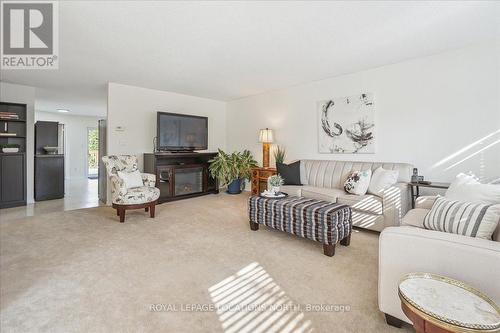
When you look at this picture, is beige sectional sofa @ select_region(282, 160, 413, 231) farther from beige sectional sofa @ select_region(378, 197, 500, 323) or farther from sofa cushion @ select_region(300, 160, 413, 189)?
beige sectional sofa @ select_region(378, 197, 500, 323)

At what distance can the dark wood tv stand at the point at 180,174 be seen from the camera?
489 cm

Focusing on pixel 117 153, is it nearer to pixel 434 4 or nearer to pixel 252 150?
pixel 252 150

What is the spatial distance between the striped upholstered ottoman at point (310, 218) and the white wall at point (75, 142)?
8.53 metres

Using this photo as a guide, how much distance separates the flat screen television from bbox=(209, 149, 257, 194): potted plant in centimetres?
52

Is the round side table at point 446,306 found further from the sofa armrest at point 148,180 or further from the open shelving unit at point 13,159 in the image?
the open shelving unit at point 13,159

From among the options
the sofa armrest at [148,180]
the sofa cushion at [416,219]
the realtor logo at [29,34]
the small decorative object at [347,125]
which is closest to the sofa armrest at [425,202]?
the sofa cushion at [416,219]

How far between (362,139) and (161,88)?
396cm

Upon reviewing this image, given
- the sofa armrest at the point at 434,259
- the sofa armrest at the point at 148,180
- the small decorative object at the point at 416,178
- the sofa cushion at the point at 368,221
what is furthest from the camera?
the sofa armrest at the point at 148,180

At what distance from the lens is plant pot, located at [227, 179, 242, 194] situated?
5838mm

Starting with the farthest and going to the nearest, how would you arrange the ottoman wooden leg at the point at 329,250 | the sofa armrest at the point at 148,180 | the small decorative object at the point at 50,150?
1. the small decorative object at the point at 50,150
2. the sofa armrest at the point at 148,180
3. the ottoman wooden leg at the point at 329,250

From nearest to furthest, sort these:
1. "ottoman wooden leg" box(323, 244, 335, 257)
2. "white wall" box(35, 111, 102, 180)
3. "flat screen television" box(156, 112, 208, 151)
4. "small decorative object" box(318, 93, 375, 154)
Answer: "ottoman wooden leg" box(323, 244, 335, 257) < "small decorative object" box(318, 93, 375, 154) < "flat screen television" box(156, 112, 208, 151) < "white wall" box(35, 111, 102, 180)

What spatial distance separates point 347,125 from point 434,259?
3.16 m

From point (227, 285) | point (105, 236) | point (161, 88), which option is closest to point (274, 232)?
point (227, 285)

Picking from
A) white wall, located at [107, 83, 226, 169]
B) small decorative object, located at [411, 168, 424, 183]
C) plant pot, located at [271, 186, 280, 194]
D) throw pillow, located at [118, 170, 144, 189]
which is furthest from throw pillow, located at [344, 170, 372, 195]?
white wall, located at [107, 83, 226, 169]
